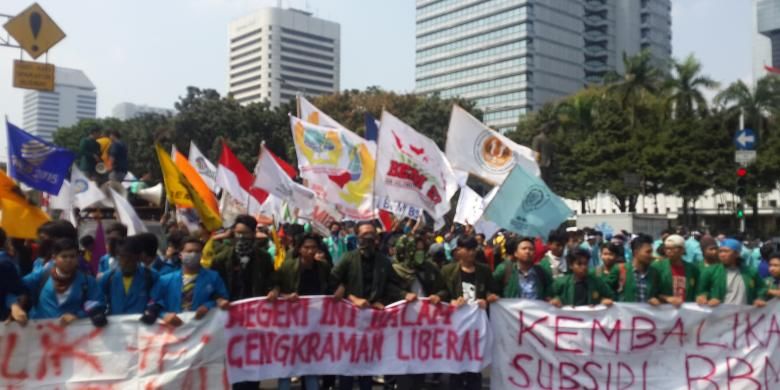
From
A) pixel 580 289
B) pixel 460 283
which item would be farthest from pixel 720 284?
pixel 460 283

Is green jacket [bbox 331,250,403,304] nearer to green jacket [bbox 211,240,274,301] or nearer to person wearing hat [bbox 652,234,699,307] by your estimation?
green jacket [bbox 211,240,274,301]

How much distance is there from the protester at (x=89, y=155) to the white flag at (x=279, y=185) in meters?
2.77

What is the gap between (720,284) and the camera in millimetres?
7012

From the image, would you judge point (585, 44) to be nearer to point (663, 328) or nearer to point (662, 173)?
point (662, 173)

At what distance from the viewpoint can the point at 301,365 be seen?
6.46 meters

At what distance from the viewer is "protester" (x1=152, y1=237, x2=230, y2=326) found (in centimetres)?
584

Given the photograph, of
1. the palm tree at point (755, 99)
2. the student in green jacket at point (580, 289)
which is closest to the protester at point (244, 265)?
the student in green jacket at point (580, 289)

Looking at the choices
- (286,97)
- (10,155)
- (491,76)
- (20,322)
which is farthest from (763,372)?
(286,97)

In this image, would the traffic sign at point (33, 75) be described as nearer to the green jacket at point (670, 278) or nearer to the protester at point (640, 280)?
the protester at point (640, 280)

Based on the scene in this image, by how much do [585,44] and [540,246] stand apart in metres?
113

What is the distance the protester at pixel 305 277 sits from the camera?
6496 millimetres

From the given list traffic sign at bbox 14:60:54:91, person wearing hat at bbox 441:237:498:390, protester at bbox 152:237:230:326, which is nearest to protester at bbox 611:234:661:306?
person wearing hat at bbox 441:237:498:390

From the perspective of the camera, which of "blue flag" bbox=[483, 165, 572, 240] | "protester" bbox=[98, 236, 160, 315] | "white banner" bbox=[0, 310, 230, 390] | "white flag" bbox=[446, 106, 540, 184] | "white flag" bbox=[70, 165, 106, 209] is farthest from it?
"white flag" bbox=[446, 106, 540, 184]

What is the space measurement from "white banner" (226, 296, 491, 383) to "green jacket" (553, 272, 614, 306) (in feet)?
2.25
